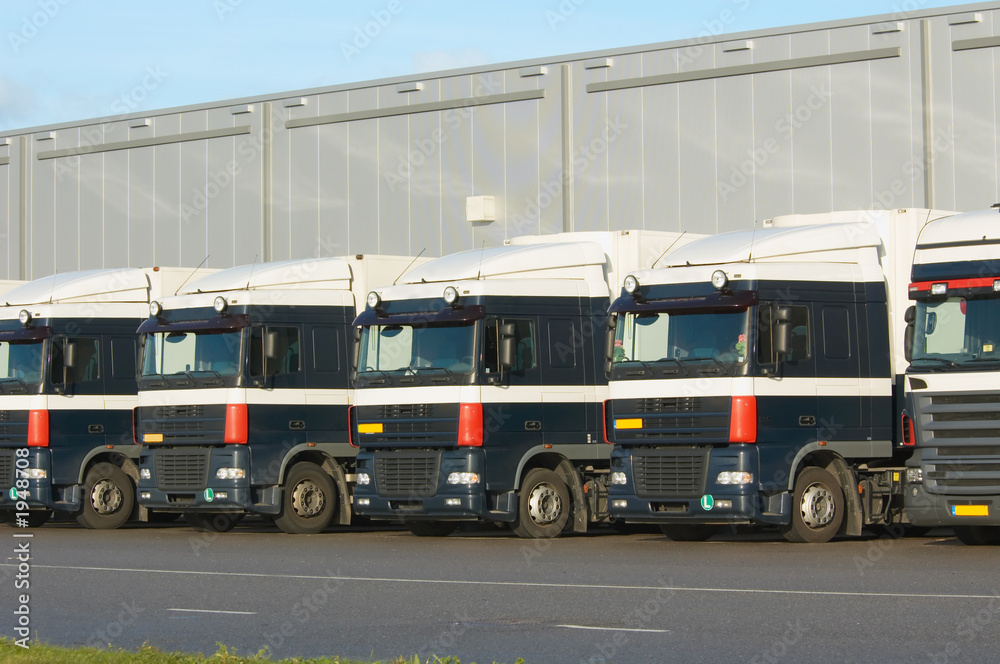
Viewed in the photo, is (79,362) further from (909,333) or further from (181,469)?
(909,333)

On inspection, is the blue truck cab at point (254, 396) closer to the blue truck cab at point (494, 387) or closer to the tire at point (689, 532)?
the blue truck cab at point (494, 387)

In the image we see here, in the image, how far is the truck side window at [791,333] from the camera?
55.0 feet

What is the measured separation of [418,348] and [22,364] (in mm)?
6672

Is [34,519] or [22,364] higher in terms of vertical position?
[22,364]

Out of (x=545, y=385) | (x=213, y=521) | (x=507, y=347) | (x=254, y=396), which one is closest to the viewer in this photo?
(x=507, y=347)

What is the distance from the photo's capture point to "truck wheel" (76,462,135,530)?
22.4m

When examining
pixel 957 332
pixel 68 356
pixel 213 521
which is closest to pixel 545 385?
pixel 957 332

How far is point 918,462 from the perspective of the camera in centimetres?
1609

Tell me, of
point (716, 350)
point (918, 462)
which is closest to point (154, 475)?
point (716, 350)

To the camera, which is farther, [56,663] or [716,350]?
[716,350]

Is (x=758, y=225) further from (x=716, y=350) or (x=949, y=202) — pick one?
(x=716, y=350)

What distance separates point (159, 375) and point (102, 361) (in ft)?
6.65

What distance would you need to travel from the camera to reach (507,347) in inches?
725

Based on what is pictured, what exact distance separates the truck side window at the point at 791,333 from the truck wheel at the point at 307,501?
6924 mm
